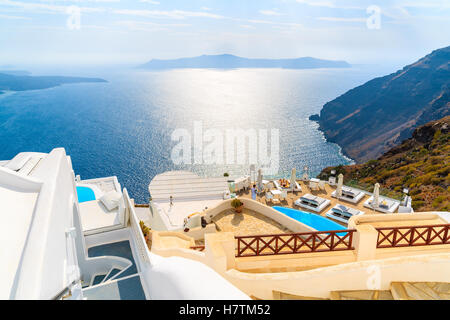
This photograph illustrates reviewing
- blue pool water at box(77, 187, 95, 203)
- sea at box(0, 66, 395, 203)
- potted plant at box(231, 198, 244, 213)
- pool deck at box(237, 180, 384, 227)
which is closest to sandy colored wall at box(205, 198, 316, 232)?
potted plant at box(231, 198, 244, 213)

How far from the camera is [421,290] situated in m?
4.45

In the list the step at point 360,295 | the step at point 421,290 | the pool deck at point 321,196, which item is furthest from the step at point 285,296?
the pool deck at point 321,196

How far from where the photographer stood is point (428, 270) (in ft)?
14.9

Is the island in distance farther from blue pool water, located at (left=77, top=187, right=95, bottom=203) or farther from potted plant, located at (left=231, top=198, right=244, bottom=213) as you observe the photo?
potted plant, located at (left=231, top=198, right=244, bottom=213)

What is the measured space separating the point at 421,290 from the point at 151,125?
77624 mm

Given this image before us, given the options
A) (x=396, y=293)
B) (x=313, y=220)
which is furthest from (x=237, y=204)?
(x=396, y=293)

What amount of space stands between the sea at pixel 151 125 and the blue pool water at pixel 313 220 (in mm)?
12897

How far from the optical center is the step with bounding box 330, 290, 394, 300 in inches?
175

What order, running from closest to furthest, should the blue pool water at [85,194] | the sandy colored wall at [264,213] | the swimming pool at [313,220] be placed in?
the sandy colored wall at [264,213]
the swimming pool at [313,220]
the blue pool water at [85,194]

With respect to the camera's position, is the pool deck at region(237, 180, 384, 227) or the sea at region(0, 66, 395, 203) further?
the sea at region(0, 66, 395, 203)

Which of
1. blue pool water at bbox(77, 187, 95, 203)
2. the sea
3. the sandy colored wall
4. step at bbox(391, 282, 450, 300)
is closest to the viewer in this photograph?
step at bbox(391, 282, 450, 300)

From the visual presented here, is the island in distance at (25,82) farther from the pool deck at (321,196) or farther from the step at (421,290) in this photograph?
the step at (421,290)

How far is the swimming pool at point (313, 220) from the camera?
11094 mm
